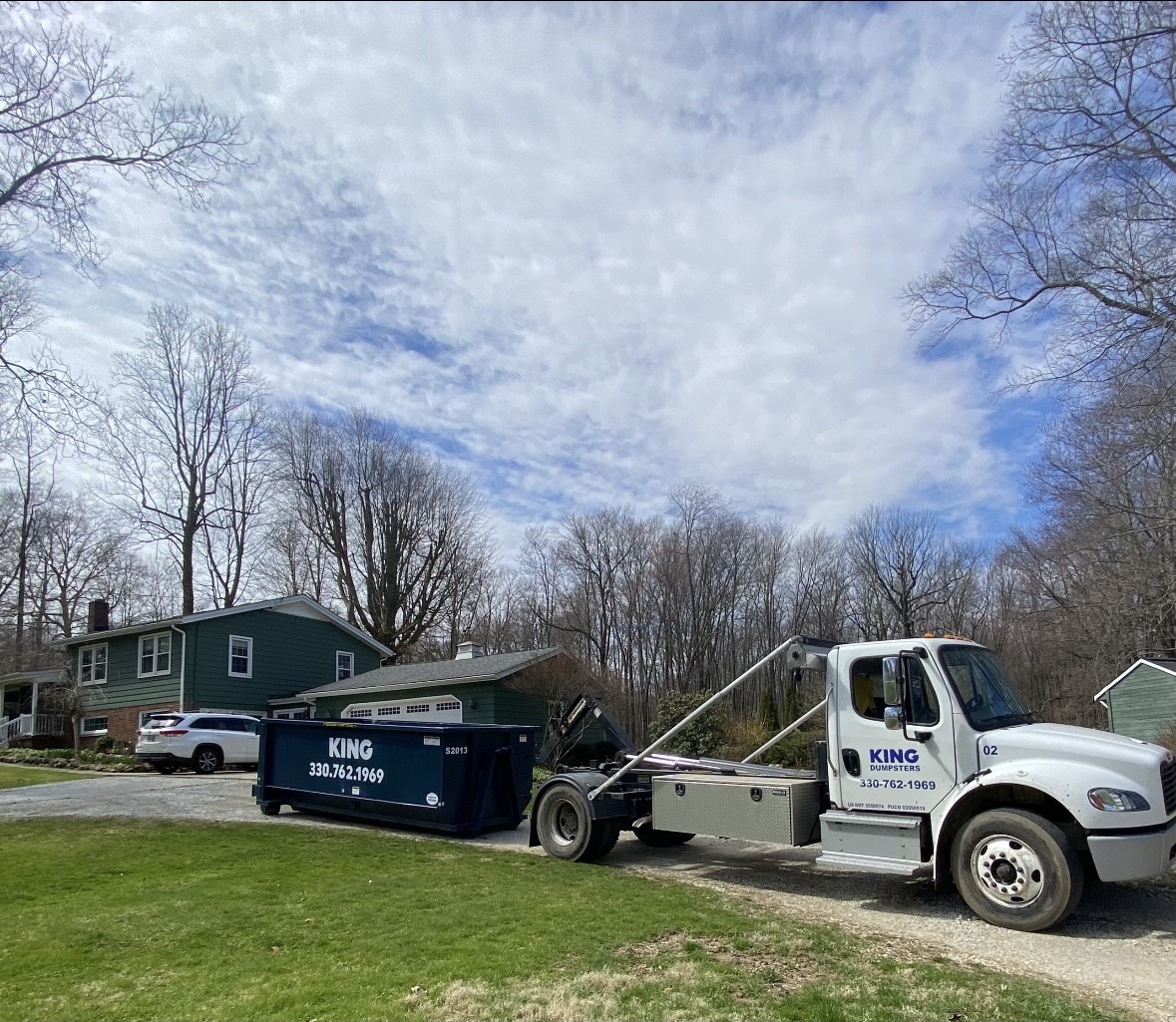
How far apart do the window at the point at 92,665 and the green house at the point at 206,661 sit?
0.04 m

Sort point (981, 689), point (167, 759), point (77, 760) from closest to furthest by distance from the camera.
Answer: point (981, 689)
point (167, 759)
point (77, 760)

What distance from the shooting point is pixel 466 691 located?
27188 millimetres

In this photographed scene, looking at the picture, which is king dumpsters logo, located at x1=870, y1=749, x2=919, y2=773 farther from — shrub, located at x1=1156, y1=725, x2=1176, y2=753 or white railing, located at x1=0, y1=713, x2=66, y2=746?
white railing, located at x1=0, y1=713, x2=66, y2=746

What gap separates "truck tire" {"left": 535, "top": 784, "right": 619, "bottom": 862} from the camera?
10172 millimetres

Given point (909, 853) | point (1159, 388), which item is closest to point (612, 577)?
point (1159, 388)

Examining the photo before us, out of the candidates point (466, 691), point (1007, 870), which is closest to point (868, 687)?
point (1007, 870)

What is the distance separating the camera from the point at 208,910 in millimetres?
7293

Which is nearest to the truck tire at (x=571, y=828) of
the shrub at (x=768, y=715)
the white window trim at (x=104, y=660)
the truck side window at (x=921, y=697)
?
the truck side window at (x=921, y=697)

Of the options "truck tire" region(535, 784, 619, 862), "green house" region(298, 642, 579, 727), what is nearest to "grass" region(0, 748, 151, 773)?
"green house" region(298, 642, 579, 727)

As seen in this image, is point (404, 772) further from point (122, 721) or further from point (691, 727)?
point (122, 721)

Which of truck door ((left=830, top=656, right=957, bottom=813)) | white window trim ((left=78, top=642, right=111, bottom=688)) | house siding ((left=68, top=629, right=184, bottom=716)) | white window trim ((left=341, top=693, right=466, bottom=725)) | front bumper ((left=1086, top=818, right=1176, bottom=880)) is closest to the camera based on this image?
front bumper ((left=1086, top=818, right=1176, bottom=880))

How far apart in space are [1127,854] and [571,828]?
19.0 ft

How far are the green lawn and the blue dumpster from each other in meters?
2.59

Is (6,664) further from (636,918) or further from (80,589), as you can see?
(636,918)
